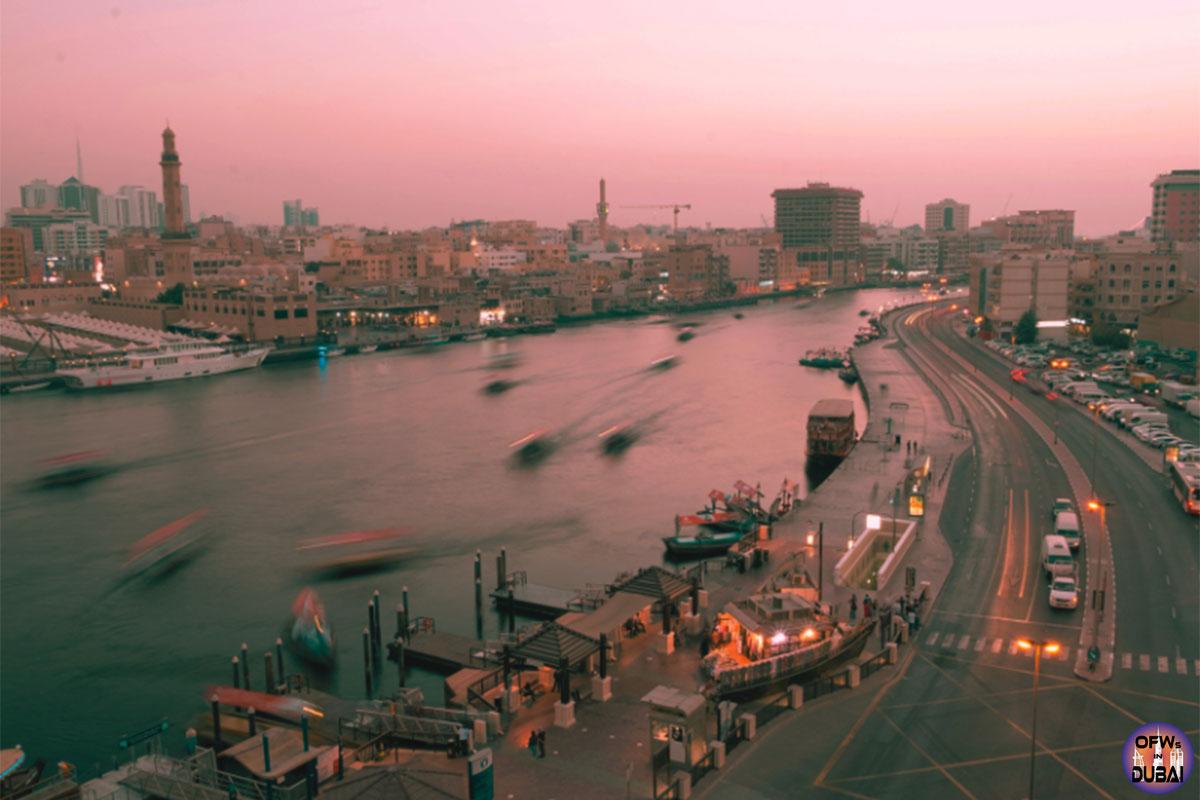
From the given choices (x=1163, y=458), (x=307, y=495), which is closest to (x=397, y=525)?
(x=307, y=495)

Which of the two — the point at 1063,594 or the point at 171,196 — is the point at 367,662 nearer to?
the point at 1063,594

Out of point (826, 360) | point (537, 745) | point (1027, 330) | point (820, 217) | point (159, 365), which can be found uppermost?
point (820, 217)

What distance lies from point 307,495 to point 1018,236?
10043 centimetres

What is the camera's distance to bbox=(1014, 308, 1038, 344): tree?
42.7 metres

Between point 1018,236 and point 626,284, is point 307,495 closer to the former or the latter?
point 626,284

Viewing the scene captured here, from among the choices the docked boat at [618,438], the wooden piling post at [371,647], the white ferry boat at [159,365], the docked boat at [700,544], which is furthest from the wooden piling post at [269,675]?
the white ferry boat at [159,365]

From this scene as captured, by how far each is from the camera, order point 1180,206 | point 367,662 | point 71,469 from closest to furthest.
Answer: point 367,662 → point 71,469 → point 1180,206

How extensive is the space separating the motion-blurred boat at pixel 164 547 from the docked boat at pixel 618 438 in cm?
1106

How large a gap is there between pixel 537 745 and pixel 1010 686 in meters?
5.07

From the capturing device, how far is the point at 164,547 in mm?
18578

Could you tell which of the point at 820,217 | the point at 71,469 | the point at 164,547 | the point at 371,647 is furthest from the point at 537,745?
the point at 820,217

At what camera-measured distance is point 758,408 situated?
33438 millimetres

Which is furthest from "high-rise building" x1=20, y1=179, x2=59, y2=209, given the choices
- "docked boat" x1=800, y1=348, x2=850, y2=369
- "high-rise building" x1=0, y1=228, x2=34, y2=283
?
"docked boat" x1=800, y1=348, x2=850, y2=369

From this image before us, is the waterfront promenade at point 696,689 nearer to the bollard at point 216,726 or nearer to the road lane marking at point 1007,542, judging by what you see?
the road lane marking at point 1007,542
